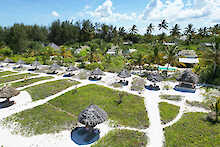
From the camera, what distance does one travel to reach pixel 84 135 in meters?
15.3

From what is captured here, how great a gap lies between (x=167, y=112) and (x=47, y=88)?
842 inches

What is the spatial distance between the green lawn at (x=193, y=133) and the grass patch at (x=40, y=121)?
11363 mm

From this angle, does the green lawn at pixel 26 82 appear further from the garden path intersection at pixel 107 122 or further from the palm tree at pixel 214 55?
the palm tree at pixel 214 55

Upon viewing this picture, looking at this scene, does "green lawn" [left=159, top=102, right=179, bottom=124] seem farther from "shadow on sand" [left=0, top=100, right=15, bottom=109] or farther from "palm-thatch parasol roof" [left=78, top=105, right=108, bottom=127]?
"shadow on sand" [left=0, top=100, right=15, bottom=109]

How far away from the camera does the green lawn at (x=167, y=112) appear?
18.2 meters

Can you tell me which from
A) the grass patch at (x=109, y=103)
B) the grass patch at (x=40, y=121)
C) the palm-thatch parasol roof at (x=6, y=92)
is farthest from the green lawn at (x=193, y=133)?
the palm-thatch parasol roof at (x=6, y=92)

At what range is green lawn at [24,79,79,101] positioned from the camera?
2424cm

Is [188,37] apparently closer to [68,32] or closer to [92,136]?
[68,32]

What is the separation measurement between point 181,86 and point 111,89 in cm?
1426

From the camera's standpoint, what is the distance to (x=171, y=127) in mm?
16594

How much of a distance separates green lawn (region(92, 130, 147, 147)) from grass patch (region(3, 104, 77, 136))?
468cm

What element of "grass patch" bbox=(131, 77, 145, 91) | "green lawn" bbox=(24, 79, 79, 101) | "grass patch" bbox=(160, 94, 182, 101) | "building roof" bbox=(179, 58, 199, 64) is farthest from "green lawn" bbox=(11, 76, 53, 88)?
"building roof" bbox=(179, 58, 199, 64)

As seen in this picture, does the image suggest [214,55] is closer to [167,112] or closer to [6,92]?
[167,112]

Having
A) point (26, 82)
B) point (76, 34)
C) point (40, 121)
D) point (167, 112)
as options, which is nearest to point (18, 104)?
point (40, 121)
